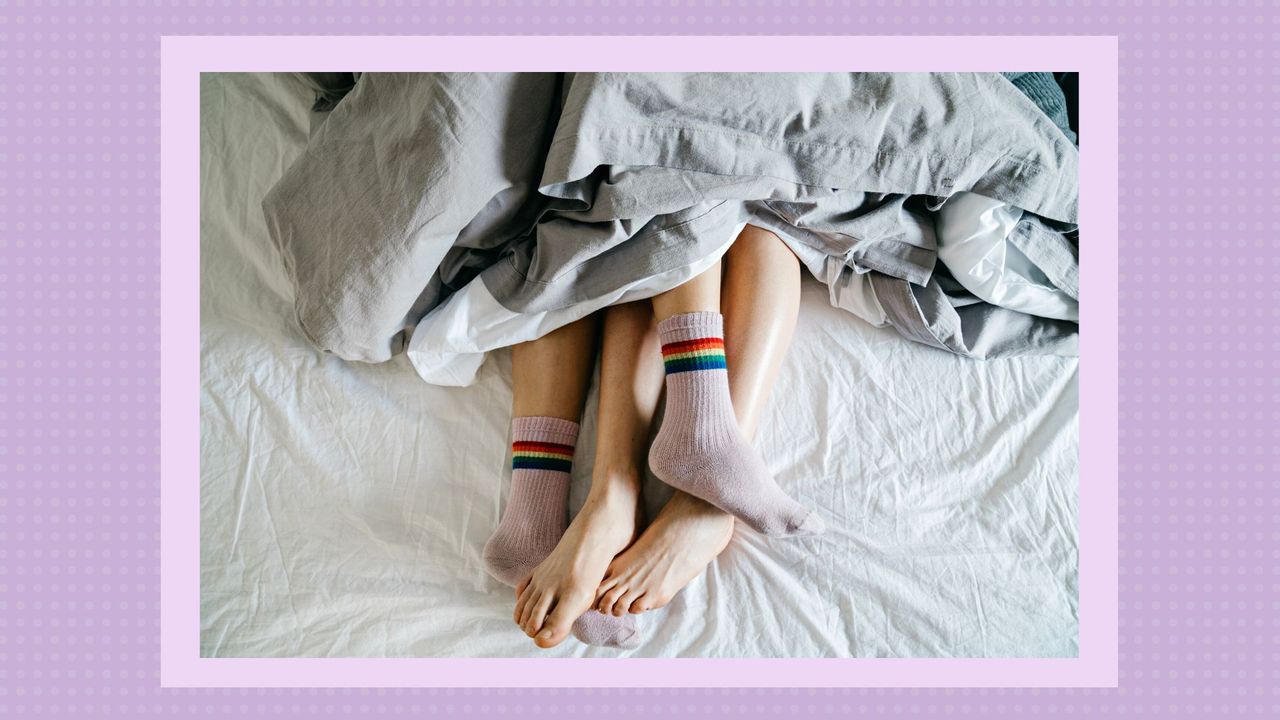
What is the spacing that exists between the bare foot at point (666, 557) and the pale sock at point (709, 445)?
0.02 m

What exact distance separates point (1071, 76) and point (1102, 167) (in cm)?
18

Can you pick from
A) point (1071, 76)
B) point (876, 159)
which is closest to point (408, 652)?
point (876, 159)

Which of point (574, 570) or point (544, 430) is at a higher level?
point (544, 430)

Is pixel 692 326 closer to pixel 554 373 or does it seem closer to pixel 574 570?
pixel 554 373

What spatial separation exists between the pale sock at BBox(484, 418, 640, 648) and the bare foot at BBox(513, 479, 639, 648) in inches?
0.7

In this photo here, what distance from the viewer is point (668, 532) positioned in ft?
2.72

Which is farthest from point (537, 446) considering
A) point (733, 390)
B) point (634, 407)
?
point (733, 390)

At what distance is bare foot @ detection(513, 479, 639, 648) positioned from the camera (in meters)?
0.79

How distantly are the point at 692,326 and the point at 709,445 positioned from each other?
4.7 inches

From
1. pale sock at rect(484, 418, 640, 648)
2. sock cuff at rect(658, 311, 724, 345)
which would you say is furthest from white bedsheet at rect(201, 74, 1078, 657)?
sock cuff at rect(658, 311, 724, 345)

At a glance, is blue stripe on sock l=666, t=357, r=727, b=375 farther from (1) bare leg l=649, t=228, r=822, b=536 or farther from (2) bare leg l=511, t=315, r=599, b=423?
(2) bare leg l=511, t=315, r=599, b=423

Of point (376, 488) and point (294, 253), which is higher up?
point (294, 253)

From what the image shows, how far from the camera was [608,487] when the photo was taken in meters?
0.84

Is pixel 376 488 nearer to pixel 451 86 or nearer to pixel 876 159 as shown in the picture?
pixel 451 86
